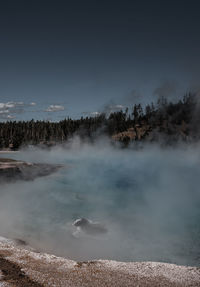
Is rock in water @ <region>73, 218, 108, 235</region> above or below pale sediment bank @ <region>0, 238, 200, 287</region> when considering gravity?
below

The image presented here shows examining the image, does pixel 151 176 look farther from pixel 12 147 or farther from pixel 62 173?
pixel 12 147

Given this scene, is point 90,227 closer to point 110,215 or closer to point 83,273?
point 110,215

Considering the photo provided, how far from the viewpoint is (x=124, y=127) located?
162250 millimetres

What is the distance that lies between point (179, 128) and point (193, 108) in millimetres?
27632

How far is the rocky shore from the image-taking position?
45.4 meters

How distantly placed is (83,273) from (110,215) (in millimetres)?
16514

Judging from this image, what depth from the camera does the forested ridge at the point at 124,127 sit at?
5541 inches

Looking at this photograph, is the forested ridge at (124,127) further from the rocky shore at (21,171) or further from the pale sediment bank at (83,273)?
the pale sediment bank at (83,273)

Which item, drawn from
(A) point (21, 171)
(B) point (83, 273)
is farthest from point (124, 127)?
(B) point (83, 273)

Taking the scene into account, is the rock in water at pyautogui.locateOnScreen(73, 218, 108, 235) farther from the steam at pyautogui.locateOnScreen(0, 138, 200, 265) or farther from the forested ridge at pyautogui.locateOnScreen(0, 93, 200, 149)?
the forested ridge at pyautogui.locateOnScreen(0, 93, 200, 149)

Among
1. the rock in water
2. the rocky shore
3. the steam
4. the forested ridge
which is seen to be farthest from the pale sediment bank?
the forested ridge

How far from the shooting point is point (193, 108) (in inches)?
6467

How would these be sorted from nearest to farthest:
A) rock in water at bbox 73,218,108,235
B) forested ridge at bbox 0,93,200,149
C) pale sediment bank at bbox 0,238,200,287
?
pale sediment bank at bbox 0,238,200,287 → rock in water at bbox 73,218,108,235 → forested ridge at bbox 0,93,200,149

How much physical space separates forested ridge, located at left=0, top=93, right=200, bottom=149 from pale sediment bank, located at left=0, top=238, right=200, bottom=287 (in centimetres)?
11748
